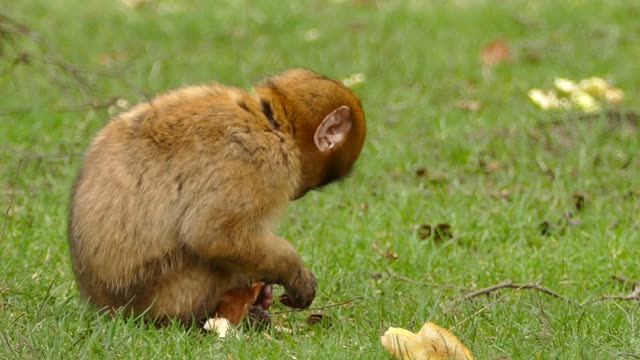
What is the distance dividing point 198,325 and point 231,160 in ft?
2.22

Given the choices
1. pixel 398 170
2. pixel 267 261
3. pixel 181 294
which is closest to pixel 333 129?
pixel 267 261

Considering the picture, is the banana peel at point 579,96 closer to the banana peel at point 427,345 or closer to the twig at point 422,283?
→ the twig at point 422,283

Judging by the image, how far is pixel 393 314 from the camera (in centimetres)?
526

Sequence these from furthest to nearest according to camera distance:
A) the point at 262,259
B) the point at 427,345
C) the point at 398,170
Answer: the point at 398,170, the point at 262,259, the point at 427,345

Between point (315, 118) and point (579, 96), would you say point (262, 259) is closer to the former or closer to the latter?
point (315, 118)

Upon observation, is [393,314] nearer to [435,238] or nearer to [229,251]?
[229,251]

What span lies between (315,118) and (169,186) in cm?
67

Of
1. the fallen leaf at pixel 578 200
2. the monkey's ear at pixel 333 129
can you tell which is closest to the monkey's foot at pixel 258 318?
the monkey's ear at pixel 333 129

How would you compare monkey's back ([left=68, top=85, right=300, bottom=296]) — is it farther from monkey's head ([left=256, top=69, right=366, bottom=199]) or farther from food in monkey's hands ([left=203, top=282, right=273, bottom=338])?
food in monkey's hands ([left=203, top=282, right=273, bottom=338])

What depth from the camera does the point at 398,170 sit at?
7.72 m

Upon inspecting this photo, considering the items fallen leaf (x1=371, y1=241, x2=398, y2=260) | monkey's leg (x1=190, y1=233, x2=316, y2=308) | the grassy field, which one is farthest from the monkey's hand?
fallen leaf (x1=371, y1=241, x2=398, y2=260)

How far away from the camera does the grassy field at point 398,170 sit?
16.2 feet

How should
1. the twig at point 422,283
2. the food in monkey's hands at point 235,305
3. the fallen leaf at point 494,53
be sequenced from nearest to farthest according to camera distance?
the food in monkey's hands at point 235,305 < the twig at point 422,283 < the fallen leaf at point 494,53

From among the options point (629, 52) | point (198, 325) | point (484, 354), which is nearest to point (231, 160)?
point (198, 325)
